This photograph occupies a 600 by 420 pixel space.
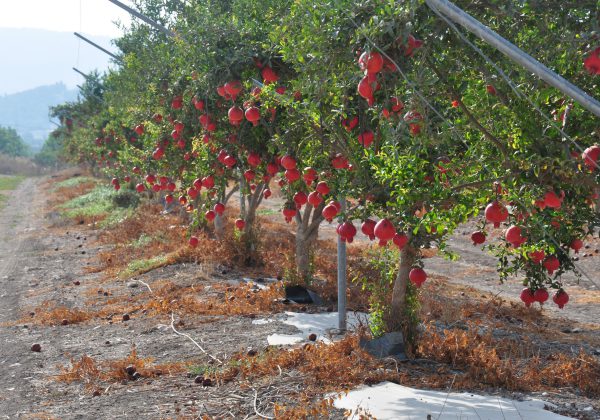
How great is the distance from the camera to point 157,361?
8453 millimetres

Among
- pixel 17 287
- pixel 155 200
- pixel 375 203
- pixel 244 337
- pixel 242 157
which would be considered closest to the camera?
pixel 375 203

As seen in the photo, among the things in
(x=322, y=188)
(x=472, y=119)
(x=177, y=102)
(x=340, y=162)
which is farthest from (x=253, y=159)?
(x=472, y=119)

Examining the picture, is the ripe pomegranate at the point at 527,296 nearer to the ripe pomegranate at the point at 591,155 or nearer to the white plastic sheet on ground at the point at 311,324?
the white plastic sheet on ground at the point at 311,324

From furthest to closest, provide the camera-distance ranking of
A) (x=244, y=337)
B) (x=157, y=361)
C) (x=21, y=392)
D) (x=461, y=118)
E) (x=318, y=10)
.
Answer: (x=244, y=337), (x=157, y=361), (x=21, y=392), (x=461, y=118), (x=318, y=10)

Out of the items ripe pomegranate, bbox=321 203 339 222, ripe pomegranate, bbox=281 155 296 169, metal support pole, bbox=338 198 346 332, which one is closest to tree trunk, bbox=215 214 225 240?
metal support pole, bbox=338 198 346 332

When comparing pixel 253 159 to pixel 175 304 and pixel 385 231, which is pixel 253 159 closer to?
pixel 175 304

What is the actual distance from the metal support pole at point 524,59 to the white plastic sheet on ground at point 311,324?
4.49 metres

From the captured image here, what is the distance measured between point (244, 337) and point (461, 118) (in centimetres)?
434

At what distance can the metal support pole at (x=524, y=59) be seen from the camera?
13.1 ft

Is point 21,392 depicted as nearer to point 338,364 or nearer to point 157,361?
point 157,361

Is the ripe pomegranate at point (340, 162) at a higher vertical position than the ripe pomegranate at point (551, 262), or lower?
higher

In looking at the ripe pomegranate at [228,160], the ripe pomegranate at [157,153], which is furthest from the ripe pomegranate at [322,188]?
the ripe pomegranate at [157,153]

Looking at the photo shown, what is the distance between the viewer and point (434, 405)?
6.12 meters

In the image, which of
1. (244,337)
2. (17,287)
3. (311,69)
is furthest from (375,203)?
(17,287)
